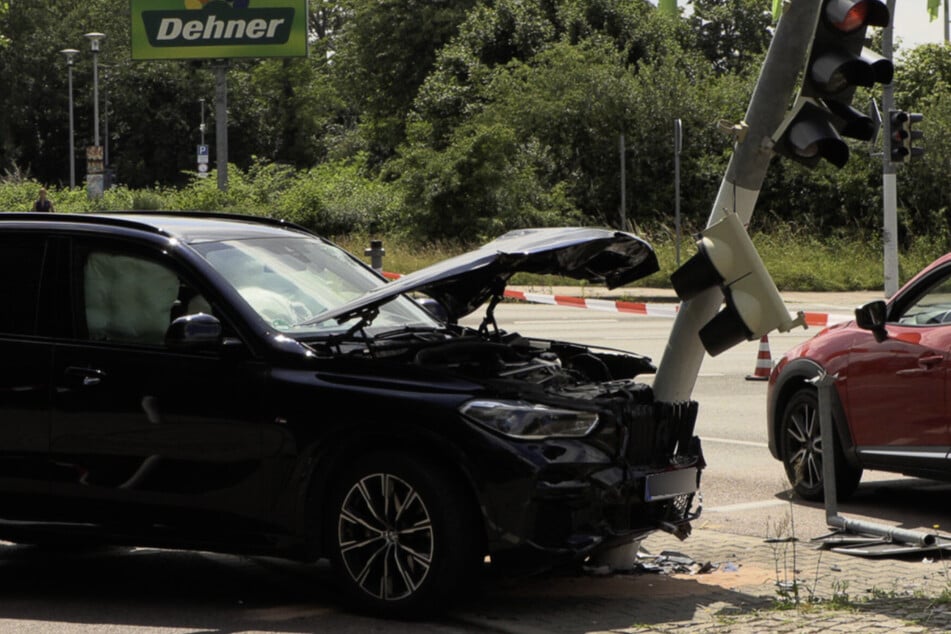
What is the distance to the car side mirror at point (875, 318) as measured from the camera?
8711 millimetres

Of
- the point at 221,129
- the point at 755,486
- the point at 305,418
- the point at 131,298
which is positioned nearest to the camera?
the point at 305,418

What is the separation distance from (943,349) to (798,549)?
1.52m

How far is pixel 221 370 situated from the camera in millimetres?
6477

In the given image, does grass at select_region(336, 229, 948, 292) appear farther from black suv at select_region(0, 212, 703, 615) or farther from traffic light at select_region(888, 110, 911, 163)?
black suv at select_region(0, 212, 703, 615)

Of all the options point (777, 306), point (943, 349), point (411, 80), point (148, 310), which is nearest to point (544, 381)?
point (777, 306)

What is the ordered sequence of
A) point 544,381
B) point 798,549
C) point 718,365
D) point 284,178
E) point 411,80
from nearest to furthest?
point 544,381 < point 798,549 < point 718,365 < point 284,178 < point 411,80

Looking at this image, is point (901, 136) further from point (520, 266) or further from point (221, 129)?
point (221, 129)

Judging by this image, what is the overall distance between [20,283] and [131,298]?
598 millimetres

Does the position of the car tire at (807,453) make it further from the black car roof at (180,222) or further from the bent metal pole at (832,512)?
the black car roof at (180,222)

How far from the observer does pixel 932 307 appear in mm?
8734

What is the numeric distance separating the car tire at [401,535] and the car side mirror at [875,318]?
3546 mm

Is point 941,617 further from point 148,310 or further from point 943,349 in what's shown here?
point 148,310

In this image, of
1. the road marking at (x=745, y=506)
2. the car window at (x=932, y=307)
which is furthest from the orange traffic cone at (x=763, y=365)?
the car window at (x=932, y=307)

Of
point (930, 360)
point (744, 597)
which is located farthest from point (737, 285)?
point (930, 360)
